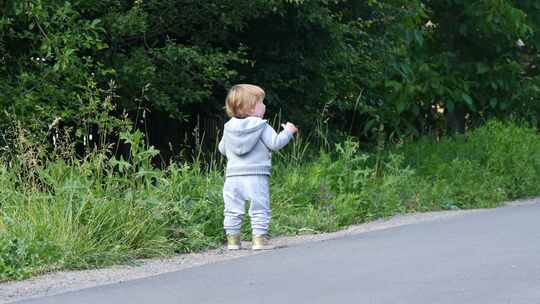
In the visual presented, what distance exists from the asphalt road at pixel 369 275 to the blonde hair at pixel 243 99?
45.5 inches

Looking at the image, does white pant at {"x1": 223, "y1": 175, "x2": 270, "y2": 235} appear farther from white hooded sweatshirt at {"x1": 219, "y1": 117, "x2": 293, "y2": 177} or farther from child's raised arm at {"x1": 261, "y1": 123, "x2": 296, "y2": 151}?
child's raised arm at {"x1": 261, "y1": 123, "x2": 296, "y2": 151}

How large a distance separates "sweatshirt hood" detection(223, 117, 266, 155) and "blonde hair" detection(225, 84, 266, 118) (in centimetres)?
8

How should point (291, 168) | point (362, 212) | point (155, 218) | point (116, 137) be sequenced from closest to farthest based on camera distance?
point (155, 218) < point (362, 212) < point (291, 168) < point (116, 137)

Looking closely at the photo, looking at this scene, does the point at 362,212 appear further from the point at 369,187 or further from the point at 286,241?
the point at 286,241

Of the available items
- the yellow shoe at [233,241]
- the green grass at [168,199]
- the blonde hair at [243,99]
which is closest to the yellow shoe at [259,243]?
the yellow shoe at [233,241]

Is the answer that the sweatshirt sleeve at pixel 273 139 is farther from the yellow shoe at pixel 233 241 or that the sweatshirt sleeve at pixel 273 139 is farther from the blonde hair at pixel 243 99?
the yellow shoe at pixel 233 241

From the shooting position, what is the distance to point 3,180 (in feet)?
32.3

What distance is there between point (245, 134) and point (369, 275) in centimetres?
216

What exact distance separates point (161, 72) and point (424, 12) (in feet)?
18.1

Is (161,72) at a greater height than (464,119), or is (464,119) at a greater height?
(161,72)

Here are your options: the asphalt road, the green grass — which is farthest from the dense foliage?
the asphalt road

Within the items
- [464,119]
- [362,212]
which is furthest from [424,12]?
[362,212]

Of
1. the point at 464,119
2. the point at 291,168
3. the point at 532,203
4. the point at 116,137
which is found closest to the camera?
the point at 291,168

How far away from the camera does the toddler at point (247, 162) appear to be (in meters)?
9.28
